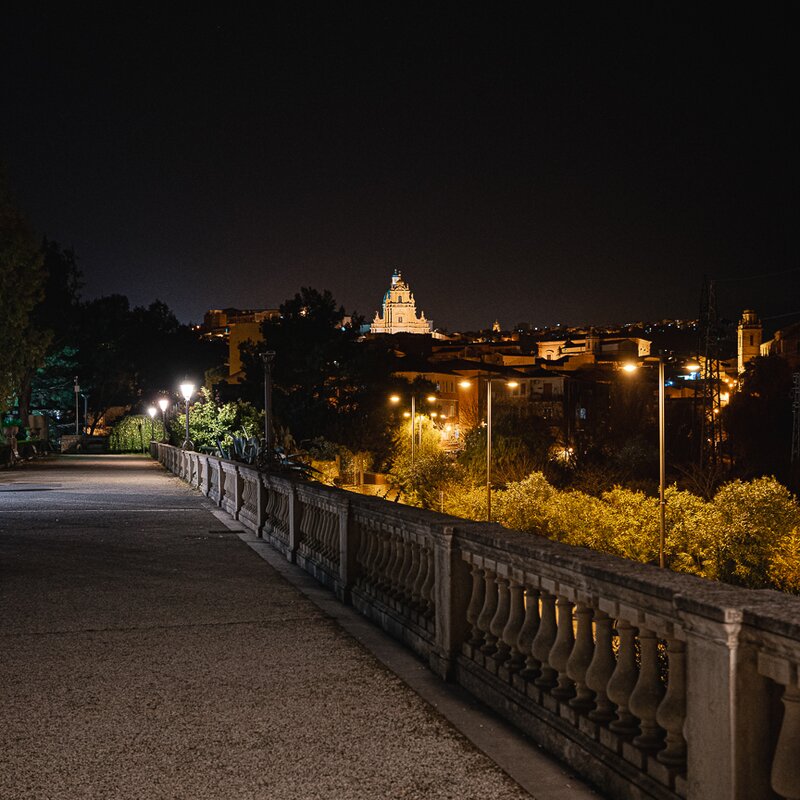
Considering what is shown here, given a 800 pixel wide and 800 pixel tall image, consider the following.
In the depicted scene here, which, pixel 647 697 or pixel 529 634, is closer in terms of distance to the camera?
pixel 647 697

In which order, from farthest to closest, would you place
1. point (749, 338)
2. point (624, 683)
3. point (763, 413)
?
1. point (749, 338)
2. point (763, 413)
3. point (624, 683)

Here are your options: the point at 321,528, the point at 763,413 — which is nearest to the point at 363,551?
the point at 321,528

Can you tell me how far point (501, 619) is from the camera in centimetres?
615

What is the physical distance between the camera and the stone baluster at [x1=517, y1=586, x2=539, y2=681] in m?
5.72

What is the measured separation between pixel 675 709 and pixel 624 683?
1.74 ft

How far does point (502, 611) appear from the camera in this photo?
6164 mm

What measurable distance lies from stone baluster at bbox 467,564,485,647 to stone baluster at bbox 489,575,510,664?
1.16ft

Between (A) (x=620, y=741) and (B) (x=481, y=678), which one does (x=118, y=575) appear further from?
(A) (x=620, y=741)

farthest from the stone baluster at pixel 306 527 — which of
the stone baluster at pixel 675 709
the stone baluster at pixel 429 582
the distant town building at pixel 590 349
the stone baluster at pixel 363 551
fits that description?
the distant town building at pixel 590 349

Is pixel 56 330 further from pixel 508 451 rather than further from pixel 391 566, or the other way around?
pixel 391 566

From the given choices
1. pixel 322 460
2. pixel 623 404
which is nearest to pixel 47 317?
pixel 322 460

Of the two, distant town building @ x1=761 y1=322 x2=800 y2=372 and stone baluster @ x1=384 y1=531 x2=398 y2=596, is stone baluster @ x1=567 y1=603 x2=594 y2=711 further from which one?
distant town building @ x1=761 y1=322 x2=800 y2=372

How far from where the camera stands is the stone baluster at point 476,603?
656cm

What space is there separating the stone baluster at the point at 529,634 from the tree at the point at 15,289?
45.2 metres
